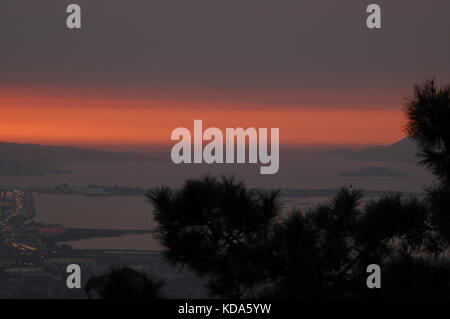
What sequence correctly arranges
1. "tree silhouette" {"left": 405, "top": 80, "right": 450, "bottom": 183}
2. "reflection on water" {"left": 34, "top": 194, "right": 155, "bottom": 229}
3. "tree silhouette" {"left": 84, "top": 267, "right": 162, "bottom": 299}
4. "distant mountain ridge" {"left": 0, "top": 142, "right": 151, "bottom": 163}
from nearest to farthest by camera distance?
"tree silhouette" {"left": 405, "top": 80, "right": 450, "bottom": 183} → "tree silhouette" {"left": 84, "top": 267, "right": 162, "bottom": 299} → "reflection on water" {"left": 34, "top": 194, "right": 155, "bottom": 229} → "distant mountain ridge" {"left": 0, "top": 142, "right": 151, "bottom": 163}

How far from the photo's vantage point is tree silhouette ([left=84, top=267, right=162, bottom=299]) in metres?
7.16

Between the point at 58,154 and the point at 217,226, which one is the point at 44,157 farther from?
the point at 217,226

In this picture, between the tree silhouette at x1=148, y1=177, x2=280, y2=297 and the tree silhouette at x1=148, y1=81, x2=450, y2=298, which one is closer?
the tree silhouette at x1=148, y1=81, x2=450, y2=298

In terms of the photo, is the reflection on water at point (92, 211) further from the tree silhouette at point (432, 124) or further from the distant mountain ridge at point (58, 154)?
the tree silhouette at point (432, 124)

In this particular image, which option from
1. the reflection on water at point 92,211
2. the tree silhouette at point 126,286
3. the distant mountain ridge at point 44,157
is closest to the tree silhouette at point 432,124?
the tree silhouette at point 126,286

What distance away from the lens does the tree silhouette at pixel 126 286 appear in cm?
716

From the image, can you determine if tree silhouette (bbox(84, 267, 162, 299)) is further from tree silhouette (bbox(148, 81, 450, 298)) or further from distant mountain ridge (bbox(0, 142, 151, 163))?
distant mountain ridge (bbox(0, 142, 151, 163))

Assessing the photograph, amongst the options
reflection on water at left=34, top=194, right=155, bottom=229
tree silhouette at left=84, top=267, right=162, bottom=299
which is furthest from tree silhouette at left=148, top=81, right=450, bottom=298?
reflection on water at left=34, top=194, right=155, bottom=229

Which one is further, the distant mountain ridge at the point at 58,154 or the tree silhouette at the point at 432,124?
the distant mountain ridge at the point at 58,154

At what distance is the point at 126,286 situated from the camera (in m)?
7.20

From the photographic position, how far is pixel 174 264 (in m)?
7.38

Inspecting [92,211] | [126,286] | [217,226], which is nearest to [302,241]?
[217,226]

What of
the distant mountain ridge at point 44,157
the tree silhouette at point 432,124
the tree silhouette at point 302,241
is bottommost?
the tree silhouette at point 302,241
